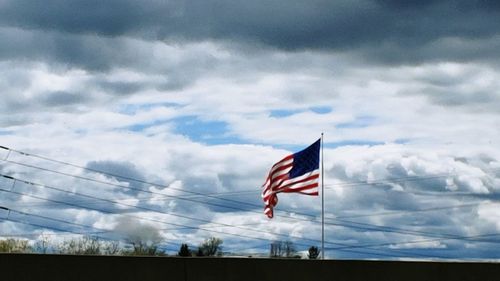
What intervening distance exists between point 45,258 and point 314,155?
94.8 feet

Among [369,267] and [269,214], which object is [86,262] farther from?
[269,214]

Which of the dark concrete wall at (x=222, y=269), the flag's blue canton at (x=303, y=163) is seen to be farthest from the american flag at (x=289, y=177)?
the dark concrete wall at (x=222, y=269)

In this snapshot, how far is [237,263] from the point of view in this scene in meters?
12.7

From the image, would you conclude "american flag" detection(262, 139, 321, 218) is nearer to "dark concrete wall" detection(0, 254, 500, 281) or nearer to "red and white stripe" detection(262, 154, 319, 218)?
"red and white stripe" detection(262, 154, 319, 218)

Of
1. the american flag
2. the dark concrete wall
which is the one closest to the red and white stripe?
the american flag

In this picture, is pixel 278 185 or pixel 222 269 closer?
pixel 222 269

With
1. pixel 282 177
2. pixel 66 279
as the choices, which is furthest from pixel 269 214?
pixel 66 279

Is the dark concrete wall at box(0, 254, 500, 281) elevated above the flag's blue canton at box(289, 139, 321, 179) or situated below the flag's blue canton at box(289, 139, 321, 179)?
below

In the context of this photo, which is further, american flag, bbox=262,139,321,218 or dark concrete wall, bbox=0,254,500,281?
american flag, bbox=262,139,321,218

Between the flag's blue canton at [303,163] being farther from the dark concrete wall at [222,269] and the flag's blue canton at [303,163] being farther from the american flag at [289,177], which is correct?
the dark concrete wall at [222,269]

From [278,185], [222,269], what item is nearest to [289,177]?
[278,185]

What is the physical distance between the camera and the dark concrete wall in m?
11.6

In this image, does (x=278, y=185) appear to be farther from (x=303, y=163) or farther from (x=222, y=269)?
(x=222, y=269)

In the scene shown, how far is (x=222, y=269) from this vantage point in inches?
497
